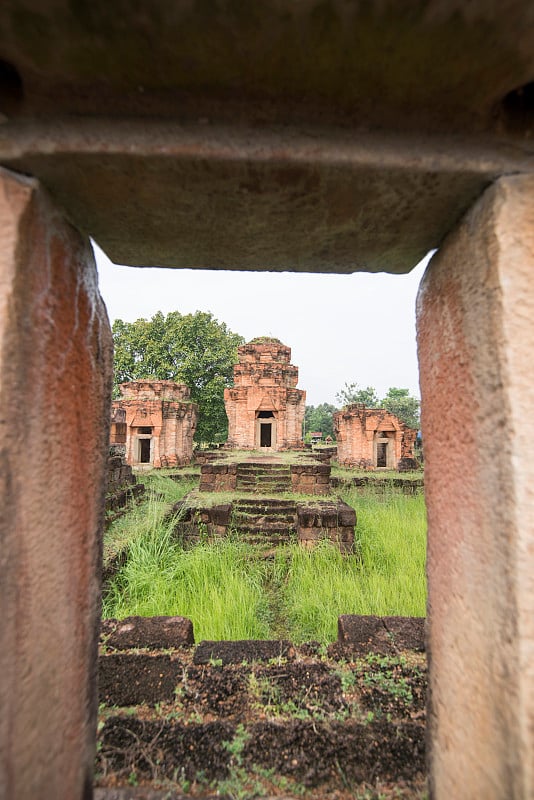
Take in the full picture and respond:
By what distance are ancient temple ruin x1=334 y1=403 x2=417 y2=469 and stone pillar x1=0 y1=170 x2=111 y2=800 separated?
12965 millimetres

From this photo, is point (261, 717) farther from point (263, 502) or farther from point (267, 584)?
point (263, 502)

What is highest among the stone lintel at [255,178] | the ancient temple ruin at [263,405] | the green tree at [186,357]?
the green tree at [186,357]

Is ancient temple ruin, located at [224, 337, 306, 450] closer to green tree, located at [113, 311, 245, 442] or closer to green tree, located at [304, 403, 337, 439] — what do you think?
green tree, located at [113, 311, 245, 442]

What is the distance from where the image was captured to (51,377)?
2.74 feet

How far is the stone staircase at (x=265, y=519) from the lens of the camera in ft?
17.7

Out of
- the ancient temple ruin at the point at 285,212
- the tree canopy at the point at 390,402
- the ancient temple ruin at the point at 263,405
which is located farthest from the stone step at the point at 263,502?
the tree canopy at the point at 390,402

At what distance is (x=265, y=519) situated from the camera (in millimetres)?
5734

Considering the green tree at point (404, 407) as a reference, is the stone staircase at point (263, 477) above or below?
below

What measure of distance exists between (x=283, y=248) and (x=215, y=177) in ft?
1.01

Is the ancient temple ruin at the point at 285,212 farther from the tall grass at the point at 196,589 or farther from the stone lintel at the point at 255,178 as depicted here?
the tall grass at the point at 196,589

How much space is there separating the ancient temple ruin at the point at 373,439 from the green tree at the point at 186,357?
6.63 m

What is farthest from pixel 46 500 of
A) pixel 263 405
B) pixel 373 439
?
pixel 373 439

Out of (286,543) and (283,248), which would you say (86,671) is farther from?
(286,543)

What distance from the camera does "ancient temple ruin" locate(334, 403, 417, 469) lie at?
13.3m
